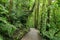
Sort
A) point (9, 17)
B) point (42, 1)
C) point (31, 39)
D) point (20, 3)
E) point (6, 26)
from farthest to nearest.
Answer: point (42, 1) → point (20, 3) → point (31, 39) → point (9, 17) → point (6, 26)

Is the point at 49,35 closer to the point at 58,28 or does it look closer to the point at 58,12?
the point at 58,28

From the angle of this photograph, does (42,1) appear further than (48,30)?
Yes

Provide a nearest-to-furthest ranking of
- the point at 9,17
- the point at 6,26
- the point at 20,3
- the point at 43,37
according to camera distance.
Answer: the point at 6,26 < the point at 9,17 < the point at 43,37 < the point at 20,3

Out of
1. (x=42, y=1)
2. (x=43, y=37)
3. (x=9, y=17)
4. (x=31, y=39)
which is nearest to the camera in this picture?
(x=9, y=17)

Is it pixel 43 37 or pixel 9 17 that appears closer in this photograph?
pixel 9 17

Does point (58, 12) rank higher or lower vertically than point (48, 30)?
higher

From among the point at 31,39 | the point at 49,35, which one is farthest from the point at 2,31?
the point at 49,35

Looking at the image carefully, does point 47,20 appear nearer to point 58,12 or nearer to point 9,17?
point 58,12

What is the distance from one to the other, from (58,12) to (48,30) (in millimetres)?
1714

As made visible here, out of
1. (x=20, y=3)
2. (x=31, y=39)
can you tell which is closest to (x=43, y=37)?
(x=31, y=39)

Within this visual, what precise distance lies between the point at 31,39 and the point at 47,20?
255cm

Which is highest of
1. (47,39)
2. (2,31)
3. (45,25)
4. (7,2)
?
(7,2)

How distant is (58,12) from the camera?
12977 millimetres

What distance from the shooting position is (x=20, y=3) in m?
15.4
